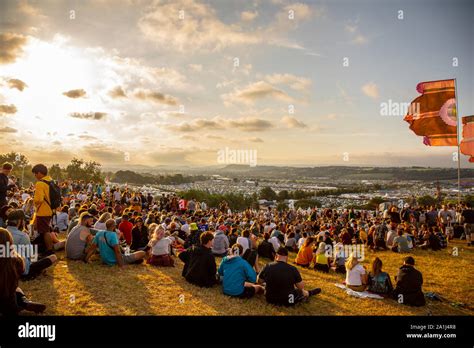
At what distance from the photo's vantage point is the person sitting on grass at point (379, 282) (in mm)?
8344

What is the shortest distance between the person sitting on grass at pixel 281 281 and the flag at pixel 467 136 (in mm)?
18899

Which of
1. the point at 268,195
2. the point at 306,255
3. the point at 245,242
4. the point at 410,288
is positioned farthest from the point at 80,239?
the point at 268,195

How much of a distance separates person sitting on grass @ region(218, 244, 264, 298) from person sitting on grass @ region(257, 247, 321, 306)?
402mm

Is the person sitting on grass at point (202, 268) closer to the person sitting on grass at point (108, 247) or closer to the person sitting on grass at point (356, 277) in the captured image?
the person sitting on grass at point (108, 247)

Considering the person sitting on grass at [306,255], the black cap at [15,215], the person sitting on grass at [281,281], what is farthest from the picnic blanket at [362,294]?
the black cap at [15,215]

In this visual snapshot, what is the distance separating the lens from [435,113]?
18719mm

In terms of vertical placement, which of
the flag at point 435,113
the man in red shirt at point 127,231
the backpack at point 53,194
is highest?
the flag at point 435,113

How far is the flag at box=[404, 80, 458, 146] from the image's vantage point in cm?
1825

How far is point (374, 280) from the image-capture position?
8.53 meters

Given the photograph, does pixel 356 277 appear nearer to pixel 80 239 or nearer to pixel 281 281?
pixel 281 281

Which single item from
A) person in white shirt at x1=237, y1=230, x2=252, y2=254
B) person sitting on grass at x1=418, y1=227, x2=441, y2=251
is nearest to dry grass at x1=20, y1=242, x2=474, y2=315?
person in white shirt at x1=237, y1=230, x2=252, y2=254

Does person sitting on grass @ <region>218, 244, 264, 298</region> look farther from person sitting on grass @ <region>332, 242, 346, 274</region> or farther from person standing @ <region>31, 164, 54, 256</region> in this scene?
person standing @ <region>31, 164, 54, 256</region>

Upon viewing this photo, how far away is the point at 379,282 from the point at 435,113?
14.8 metres
